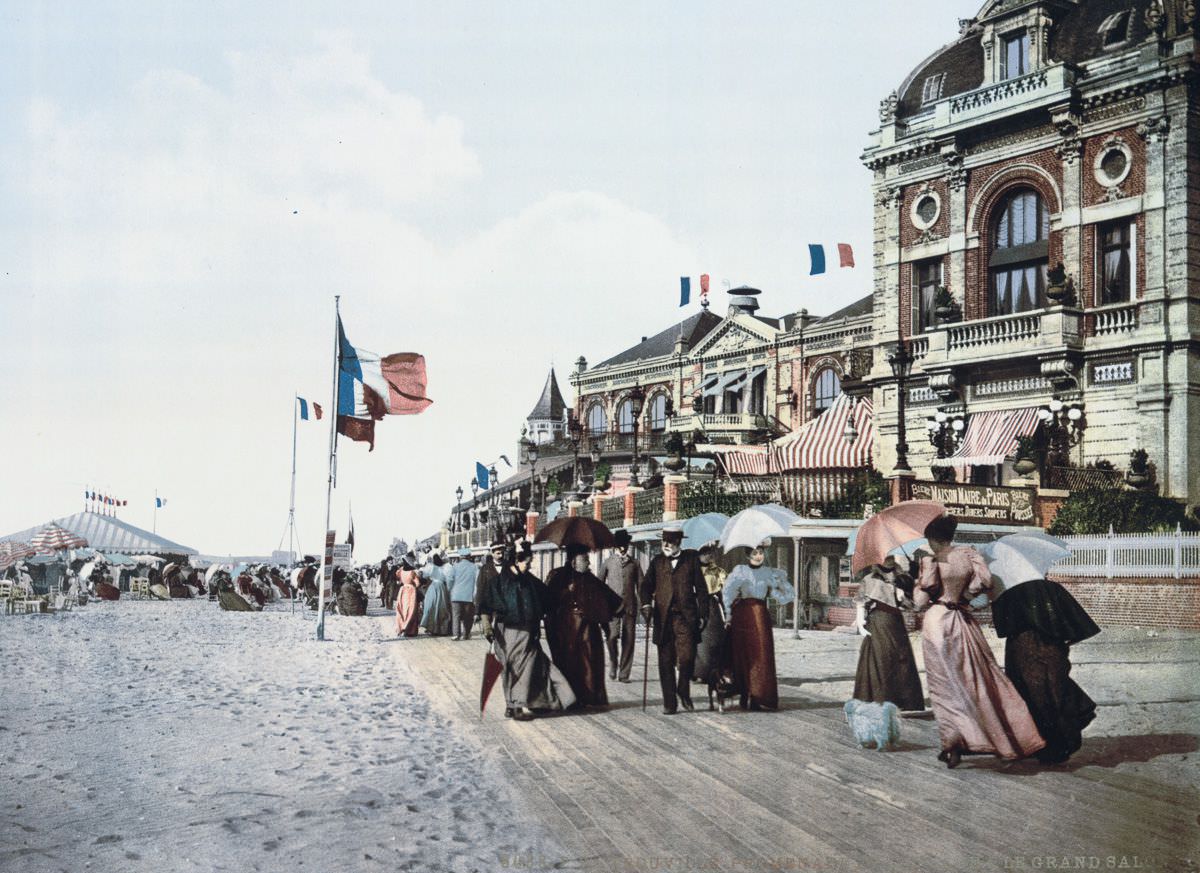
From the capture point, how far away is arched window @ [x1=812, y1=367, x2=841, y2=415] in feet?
173

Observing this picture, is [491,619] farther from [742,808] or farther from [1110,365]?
[1110,365]

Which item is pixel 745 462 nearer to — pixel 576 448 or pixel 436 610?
pixel 576 448

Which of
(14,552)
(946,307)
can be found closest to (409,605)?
(946,307)

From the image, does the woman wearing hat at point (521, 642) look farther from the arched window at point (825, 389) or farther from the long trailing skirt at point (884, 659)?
the arched window at point (825, 389)

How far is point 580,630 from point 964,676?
15.4 feet

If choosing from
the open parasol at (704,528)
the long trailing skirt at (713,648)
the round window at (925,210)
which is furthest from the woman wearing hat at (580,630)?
the round window at (925,210)

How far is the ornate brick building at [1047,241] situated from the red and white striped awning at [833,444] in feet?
2.07

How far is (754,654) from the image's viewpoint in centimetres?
1202

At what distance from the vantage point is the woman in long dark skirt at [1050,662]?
8.53 metres

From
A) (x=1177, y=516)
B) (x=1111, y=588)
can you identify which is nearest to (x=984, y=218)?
(x=1177, y=516)

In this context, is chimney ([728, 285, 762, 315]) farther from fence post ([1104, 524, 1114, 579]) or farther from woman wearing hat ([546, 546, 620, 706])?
woman wearing hat ([546, 546, 620, 706])

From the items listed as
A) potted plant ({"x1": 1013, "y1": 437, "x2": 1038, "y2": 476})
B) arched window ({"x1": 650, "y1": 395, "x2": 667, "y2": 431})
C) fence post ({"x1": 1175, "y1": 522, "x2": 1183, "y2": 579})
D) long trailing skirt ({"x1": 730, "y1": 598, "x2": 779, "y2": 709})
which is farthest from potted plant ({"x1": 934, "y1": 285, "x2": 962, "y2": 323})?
arched window ({"x1": 650, "y1": 395, "x2": 667, "y2": 431})

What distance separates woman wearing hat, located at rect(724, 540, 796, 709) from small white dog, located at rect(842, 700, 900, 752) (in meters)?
2.32

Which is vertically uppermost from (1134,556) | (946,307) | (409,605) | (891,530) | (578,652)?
(946,307)
